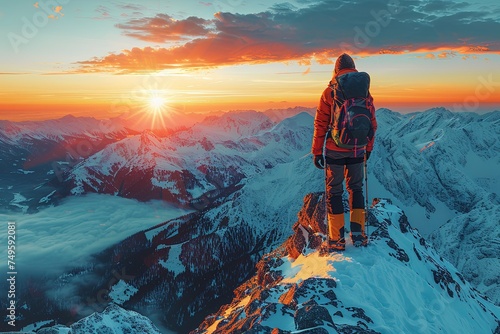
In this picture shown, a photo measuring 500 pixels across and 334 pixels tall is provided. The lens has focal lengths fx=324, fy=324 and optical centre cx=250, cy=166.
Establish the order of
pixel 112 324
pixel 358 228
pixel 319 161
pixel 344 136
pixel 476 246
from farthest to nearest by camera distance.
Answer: pixel 476 246, pixel 112 324, pixel 358 228, pixel 319 161, pixel 344 136

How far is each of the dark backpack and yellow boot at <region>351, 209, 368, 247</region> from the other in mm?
3307

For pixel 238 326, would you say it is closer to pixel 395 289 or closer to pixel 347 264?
pixel 347 264

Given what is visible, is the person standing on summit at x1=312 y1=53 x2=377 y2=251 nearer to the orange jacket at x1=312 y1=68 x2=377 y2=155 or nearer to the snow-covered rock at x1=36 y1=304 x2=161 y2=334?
the orange jacket at x1=312 y1=68 x2=377 y2=155

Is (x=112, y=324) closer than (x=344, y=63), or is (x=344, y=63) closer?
(x=344, y=63)

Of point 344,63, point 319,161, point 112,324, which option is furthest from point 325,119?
point 112,324

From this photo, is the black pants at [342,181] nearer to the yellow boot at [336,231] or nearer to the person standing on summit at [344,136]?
the person standing on summit at [344,136]

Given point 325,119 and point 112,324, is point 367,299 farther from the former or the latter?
point 112,324

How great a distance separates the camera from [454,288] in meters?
19.4

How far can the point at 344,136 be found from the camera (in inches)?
414

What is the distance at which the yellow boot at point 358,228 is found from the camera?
12688mm

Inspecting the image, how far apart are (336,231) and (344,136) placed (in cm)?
475

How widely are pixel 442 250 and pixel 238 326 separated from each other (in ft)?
501

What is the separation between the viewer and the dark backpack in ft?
34.0

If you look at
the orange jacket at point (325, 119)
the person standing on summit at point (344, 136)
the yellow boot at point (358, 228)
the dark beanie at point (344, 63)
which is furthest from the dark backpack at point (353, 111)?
the yellow boot at point (358, 228)
